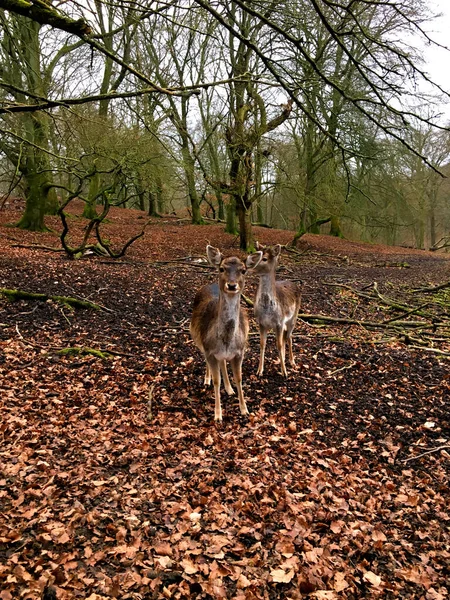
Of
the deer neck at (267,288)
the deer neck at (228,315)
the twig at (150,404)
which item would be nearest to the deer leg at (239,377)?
the deer neck at (228,315)

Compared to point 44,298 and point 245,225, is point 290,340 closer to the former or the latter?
point 44,298

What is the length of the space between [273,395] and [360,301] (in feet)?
20.2

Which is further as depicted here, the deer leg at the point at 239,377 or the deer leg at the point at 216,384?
the deer leg at the point at 239,377

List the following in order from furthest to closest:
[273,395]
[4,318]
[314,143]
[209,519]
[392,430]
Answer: [314,143], [4,318], [273,395], [392,430], [209,519]

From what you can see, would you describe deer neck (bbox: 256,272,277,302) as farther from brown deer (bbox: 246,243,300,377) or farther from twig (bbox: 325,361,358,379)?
twig (bbox: 325,361,358,379)

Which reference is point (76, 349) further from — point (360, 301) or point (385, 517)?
point (360, 301)

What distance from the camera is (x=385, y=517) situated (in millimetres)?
3617

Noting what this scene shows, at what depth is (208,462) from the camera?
420cm

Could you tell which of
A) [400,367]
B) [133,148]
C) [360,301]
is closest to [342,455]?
[400,367]

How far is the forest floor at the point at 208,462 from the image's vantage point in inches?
114

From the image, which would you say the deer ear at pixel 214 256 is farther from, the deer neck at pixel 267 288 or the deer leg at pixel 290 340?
the deer leg at pixel 290 340

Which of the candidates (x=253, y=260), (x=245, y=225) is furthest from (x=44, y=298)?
(x=245, y=225)

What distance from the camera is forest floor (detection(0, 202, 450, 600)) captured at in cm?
291

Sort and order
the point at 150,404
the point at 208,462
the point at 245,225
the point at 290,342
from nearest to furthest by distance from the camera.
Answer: the point at 208,462 → the point at 150,404 → the point at 290,342 → the point at 245,225
